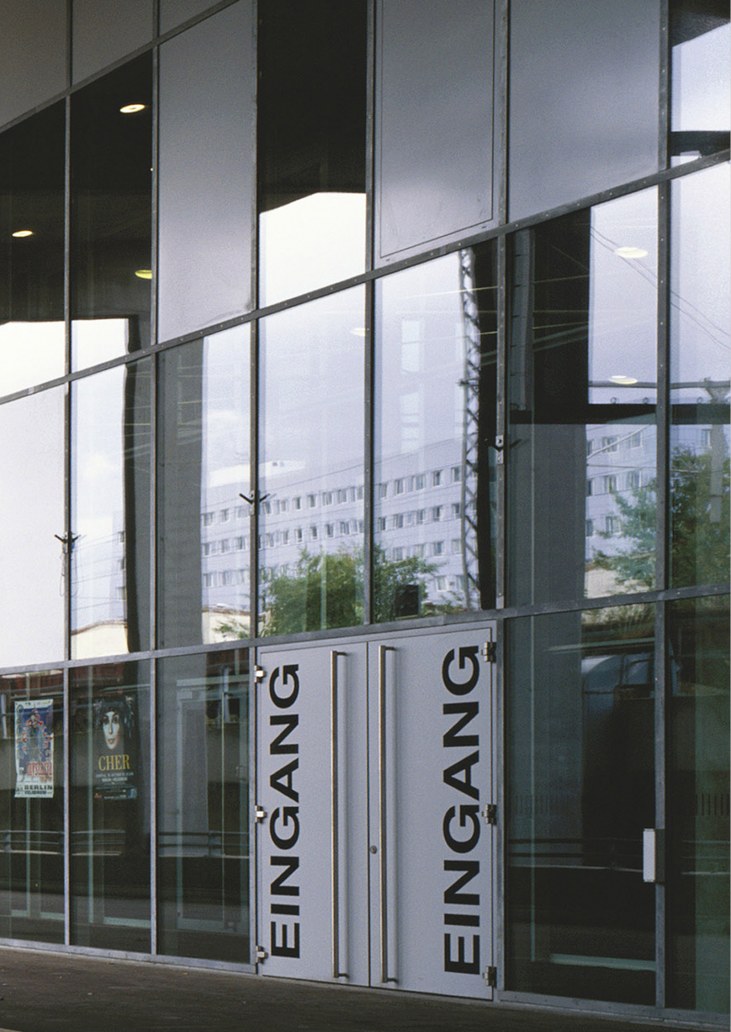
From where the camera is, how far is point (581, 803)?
33.4ft

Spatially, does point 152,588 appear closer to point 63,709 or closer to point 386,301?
point 63,709

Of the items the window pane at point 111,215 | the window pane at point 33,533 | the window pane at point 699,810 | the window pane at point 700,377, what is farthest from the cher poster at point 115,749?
the window pane at point 700,377

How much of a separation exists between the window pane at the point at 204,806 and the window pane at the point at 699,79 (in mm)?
5340

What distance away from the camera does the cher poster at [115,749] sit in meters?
14.1

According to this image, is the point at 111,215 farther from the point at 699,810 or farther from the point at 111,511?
the point at 699,810

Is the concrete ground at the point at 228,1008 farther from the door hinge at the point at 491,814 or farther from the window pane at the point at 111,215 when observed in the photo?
the window pane at the point at 111,215

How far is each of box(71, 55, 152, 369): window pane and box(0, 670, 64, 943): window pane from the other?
3053 mm

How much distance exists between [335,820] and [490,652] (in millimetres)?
1902

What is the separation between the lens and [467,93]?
1145cm

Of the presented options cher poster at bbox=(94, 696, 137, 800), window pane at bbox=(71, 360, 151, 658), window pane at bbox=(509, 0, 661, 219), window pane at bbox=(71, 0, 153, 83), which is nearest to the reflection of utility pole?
window pane at bbox=(509, 0, 661, 219)

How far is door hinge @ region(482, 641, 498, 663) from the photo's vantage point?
35.6ft

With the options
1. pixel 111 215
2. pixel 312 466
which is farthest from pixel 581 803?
pixel 111 215

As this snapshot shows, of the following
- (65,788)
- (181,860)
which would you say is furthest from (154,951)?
(65,788)

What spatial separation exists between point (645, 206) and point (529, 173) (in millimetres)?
1087
